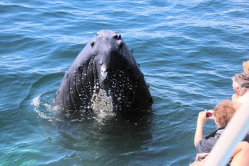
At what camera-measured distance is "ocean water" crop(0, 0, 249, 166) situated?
5.84 meters

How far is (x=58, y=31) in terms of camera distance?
1223 cm

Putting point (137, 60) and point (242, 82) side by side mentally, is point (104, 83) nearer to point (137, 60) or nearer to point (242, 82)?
point (242, 82)

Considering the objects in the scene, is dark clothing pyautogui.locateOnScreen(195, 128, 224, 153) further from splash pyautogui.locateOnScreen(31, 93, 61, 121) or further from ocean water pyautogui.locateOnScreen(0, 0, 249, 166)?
splash pyautogui.locateOnScreen(31, 93, 61, 121)

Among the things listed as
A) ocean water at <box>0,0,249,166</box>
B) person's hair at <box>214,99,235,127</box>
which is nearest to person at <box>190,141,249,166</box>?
person's hair at <box>214,99,235,127</box>

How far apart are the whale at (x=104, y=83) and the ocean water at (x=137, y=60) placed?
0.28m

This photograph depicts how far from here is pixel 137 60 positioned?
1005 centimetres

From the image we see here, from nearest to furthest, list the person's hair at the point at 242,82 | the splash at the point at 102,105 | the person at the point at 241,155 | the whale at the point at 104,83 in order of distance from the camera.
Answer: the person at the point at 241,155 < the person's hair at the point at 242,82 < the whale at the point at 104,83 < the splash at the point at 102,105

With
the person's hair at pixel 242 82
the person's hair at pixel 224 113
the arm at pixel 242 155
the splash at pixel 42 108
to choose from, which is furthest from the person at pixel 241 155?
the splash at pixel 42 108

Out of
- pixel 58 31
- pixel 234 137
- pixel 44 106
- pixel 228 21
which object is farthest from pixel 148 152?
pixel 228 21

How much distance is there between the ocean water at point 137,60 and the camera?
230 inches

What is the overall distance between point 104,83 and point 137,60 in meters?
4.89

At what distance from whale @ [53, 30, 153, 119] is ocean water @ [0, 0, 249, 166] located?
28cm

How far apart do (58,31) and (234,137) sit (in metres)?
10.9

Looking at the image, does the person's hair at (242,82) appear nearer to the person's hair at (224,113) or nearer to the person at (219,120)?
the person at (219,120)
